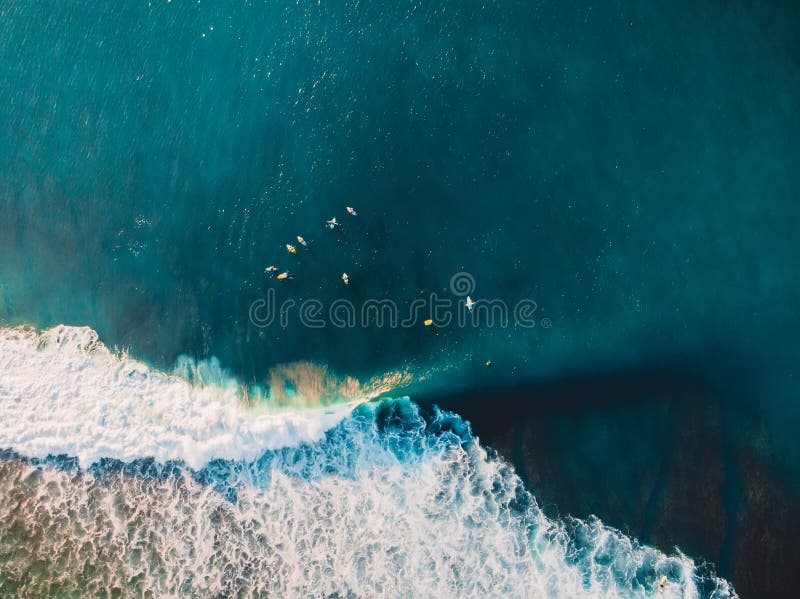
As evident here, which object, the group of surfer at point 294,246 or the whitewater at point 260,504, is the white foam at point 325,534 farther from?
the group of surfer at point 294,246

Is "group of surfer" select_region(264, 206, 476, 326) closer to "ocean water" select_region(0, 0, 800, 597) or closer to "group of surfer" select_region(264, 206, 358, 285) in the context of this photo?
"group of surfer" select_region(264, 206, 358, 285)

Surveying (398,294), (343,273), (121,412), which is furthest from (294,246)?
(121,412)

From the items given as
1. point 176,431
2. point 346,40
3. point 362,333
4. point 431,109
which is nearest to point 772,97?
point 431,109

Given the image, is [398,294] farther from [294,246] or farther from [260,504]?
[260,504]

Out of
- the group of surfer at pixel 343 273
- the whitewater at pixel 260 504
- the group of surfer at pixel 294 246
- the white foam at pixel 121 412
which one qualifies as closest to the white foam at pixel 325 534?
the whitewater at pixel 260 504

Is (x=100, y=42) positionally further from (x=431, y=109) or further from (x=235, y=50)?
(x=431, y=109)
